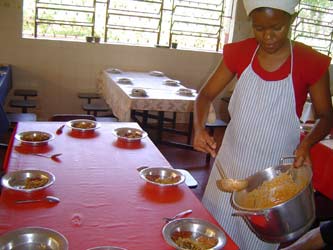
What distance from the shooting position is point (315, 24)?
20.7ft

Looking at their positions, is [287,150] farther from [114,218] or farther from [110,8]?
[110,8]

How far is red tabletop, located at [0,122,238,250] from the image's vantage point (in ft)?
4.43

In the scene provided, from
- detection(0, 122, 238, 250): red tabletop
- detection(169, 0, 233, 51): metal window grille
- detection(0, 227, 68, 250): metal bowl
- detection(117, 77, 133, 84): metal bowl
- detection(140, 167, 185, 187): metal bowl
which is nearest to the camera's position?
detection(0, 227, 68, 250): metal bowl

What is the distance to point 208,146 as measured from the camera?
1.62 meters

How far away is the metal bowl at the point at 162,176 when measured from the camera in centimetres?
178

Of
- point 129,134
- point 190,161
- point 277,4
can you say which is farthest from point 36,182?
point 190,161

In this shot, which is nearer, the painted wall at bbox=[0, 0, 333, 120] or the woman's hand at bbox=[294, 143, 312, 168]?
the woman's hand at bbox=[294, 143, 312, 168]

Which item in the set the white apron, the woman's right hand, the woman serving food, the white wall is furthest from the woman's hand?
the white wall

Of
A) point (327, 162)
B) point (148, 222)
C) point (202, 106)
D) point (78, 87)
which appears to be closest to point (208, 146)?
point (202, 106)

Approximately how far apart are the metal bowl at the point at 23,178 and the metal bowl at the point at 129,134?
2.26 feet

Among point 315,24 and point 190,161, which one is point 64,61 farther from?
Result: point 315,24

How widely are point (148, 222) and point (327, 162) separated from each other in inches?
66.3

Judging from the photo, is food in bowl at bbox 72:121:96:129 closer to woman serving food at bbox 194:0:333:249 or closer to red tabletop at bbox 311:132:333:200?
woman serving food at bbox 194:0:333:249

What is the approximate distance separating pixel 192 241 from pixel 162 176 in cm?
57
